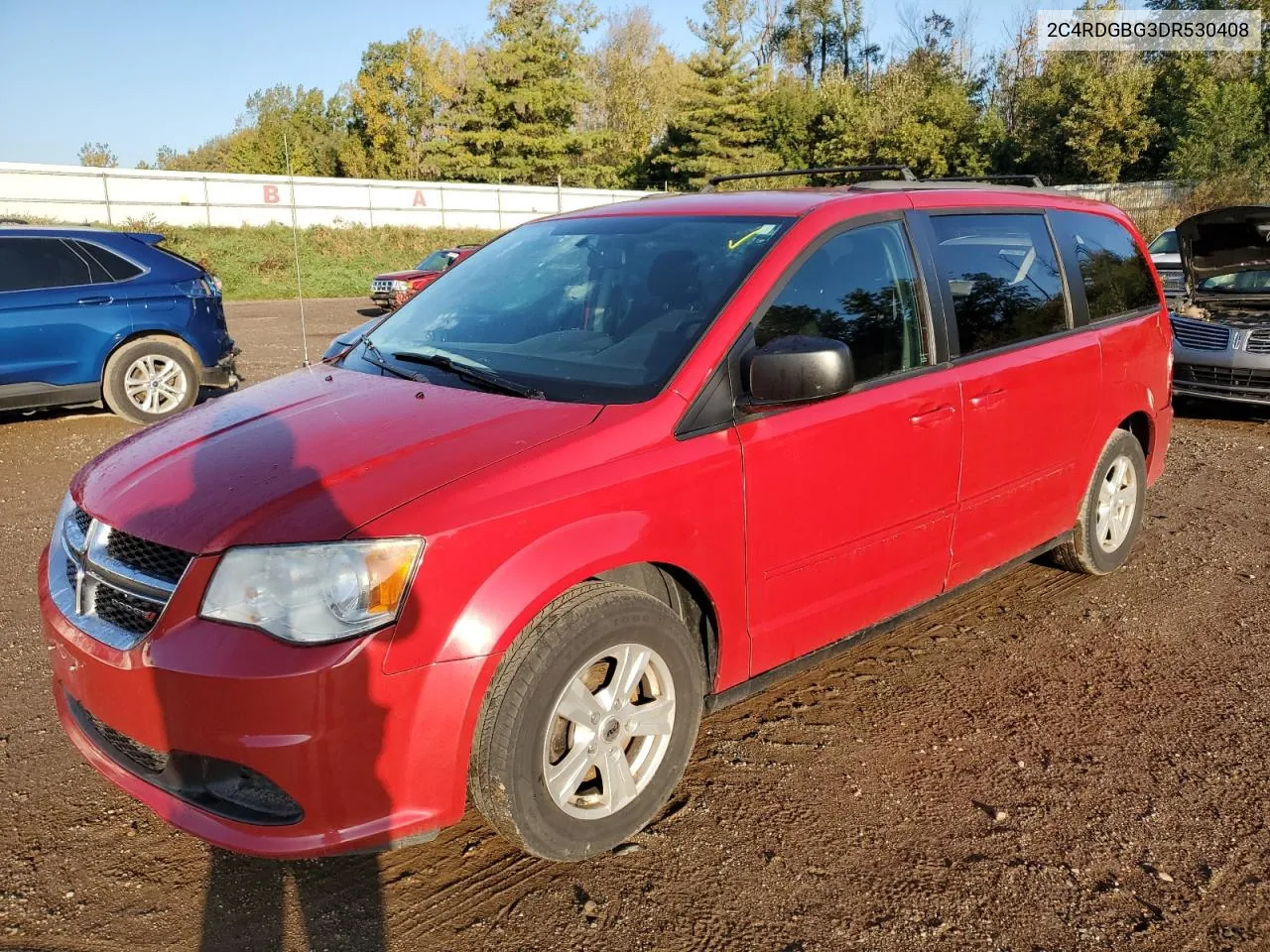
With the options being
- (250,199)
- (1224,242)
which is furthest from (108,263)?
(250,199)

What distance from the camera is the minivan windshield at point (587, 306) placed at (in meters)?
3.07

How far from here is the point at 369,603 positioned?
2.34 meters

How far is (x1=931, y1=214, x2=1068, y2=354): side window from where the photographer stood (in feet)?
12.5

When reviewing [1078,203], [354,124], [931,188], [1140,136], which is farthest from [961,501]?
[354,124]

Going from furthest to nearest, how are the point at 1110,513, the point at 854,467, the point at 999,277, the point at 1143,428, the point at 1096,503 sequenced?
the point at 1143,428 → the point at 1110,513 → the point at 1096,503 → the point at 999,277 → the point at 854,467

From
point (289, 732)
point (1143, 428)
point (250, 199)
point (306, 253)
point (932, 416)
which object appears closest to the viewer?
point (289, 732)

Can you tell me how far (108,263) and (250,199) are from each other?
27.4 meters

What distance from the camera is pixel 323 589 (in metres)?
2.34

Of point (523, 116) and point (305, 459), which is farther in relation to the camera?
point (523, 116)

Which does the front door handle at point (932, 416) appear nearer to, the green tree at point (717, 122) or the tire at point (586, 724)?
the tire at point (586, 724)

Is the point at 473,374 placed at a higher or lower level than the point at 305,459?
higher

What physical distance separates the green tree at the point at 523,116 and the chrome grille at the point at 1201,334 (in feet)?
133

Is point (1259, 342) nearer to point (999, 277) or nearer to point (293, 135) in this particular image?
point (999, 277)

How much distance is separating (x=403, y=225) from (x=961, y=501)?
118 ft
